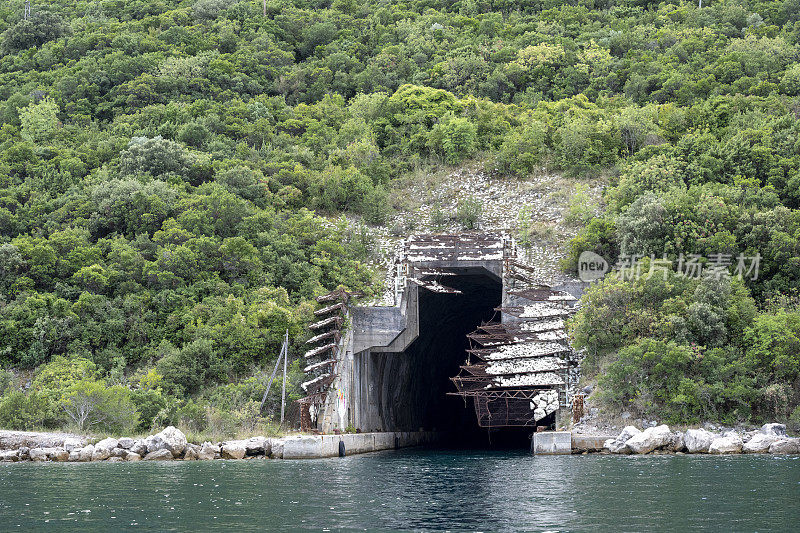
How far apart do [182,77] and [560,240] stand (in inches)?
1484

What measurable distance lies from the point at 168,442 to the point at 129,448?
1.72 m

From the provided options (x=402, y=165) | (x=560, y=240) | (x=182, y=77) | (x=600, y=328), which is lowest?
(x=600, y=328)

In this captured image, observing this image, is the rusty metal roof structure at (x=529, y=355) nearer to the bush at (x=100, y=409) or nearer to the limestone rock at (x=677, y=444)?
the limestone rock at (x=677, y=444)

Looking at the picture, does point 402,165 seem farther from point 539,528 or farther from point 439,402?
point 539,528

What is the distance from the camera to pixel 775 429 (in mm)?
40719

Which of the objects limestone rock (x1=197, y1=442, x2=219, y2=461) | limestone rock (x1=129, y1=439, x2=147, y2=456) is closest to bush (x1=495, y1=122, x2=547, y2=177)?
limestone rock (x1=197, y1=442, x2=219, y2=461)

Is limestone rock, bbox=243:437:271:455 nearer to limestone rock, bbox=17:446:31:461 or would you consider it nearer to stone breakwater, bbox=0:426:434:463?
stone breakwater, bbox=0:426:434:463

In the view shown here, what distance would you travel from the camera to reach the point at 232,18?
3846 inches

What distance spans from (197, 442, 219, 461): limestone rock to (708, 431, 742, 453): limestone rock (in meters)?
20.6

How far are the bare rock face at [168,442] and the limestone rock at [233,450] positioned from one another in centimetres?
175

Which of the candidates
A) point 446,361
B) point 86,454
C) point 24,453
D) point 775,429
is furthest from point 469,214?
point 24,453

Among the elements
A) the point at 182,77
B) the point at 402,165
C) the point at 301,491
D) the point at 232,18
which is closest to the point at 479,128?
the point at 402,165

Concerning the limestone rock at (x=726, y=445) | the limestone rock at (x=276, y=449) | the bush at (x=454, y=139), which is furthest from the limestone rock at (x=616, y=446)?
the bush at (x=454, y=139)

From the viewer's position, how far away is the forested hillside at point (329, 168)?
45375mm
